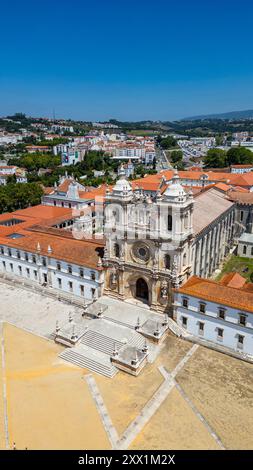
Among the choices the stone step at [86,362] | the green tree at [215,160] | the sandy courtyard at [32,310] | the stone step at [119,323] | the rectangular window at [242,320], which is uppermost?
the green tree at [215,160]

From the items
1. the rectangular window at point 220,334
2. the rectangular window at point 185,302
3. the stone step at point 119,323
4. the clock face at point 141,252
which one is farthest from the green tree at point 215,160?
the rectangular window at point 220,334

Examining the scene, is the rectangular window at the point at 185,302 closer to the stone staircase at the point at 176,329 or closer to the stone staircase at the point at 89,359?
the stone staircase at the point at 176,329

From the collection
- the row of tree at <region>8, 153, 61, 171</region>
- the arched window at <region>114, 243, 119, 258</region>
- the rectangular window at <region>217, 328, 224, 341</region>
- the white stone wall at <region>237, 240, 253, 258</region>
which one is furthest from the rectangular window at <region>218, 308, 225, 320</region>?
the row of tree at <region>8, 153, 61, 171</region>

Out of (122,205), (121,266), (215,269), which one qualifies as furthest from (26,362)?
(215,269)

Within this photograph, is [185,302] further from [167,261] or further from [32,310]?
[32,310]

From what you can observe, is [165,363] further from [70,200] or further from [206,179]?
[206,179]

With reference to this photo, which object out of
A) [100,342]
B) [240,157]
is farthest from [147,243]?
[240,157]
